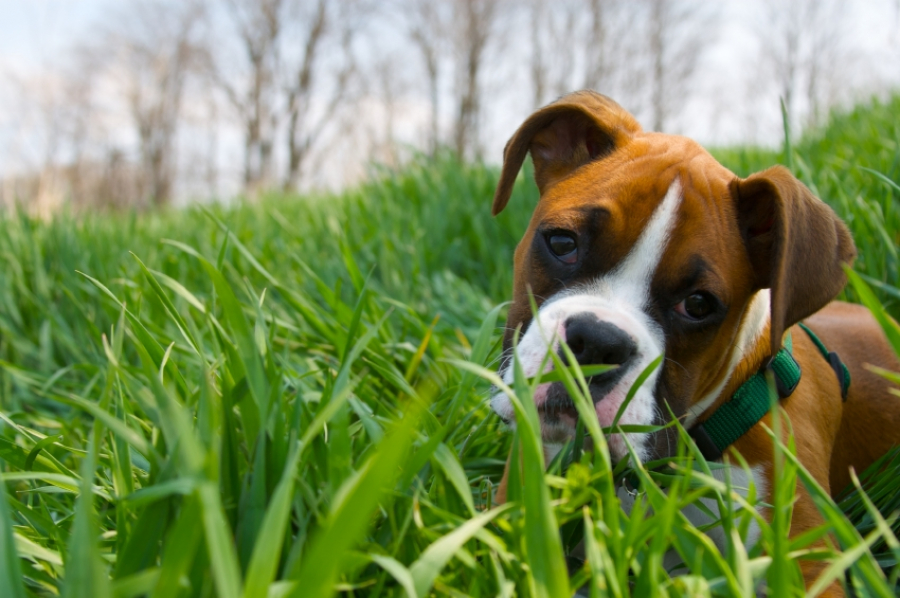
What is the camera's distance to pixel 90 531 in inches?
44.7

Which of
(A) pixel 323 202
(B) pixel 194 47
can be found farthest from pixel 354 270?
(B) pixel 194 47

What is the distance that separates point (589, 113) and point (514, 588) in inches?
72.4

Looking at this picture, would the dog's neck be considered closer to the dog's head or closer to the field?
the dog's head

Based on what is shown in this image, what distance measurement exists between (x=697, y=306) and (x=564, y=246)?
0.47m

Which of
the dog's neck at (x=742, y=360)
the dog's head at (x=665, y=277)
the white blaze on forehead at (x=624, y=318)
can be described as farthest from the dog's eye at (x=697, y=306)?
the dog's neck at (x=742, y=360)

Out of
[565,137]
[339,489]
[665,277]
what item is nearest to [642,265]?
[665,277]

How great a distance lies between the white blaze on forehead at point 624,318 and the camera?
2020mm

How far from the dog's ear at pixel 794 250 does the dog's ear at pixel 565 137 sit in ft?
1.96

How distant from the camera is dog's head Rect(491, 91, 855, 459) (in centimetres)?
204

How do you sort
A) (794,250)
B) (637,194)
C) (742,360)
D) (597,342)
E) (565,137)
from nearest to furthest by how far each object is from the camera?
(597,342), (794,250), (637,194), (742,360), (565,137)

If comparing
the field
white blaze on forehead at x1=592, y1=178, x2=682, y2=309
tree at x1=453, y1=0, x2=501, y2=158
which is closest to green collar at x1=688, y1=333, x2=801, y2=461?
the field

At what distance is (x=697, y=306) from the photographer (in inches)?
87.4

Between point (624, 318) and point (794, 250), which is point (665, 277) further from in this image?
point (794, 250)

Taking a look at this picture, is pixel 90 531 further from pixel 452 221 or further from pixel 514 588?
pixel 452 221
